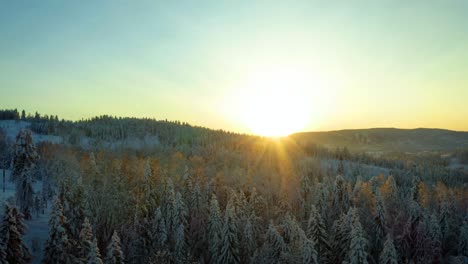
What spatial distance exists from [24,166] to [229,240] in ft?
124

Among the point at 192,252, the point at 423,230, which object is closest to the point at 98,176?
the point at 192,252

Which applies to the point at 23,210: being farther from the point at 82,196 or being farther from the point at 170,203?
the point at 170,203

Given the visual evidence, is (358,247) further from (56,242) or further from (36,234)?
(36,234)

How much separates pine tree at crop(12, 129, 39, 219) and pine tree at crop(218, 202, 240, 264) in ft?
119

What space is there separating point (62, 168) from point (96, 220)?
37968 mm

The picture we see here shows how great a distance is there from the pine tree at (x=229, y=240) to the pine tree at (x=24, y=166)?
36.1 metres

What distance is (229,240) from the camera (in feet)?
161

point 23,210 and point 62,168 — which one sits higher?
point 62,168

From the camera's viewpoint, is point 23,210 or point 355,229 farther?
point 23,210

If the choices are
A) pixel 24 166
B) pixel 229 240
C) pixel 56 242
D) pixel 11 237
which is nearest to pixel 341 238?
pixel 229 240

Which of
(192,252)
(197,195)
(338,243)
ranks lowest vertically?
(192,252)

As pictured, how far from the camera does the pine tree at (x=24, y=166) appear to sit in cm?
5984

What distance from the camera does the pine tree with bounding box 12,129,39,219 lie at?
5984 centimetres

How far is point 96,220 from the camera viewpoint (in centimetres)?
5134
